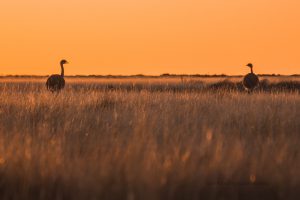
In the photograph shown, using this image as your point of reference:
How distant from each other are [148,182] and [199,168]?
73cm

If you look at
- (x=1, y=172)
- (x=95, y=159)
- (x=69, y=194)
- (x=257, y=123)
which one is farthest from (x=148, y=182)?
(x=257, y=123)

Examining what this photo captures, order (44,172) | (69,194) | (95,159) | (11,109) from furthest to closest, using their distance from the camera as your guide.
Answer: (11,109) → (95,159) → (44,172) → (69,194)

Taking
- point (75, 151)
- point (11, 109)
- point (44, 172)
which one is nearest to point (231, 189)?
point (44, 172)

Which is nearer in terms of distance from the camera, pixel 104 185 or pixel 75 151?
pixel 104 185

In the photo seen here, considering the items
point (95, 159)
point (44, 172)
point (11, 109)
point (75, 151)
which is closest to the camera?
point (44, 172)

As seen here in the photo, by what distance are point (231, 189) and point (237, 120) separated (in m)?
5.07

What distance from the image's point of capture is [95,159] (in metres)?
5.49

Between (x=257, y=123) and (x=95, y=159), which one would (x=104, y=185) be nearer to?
(x=95, y=159)

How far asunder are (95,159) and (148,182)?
1.02m

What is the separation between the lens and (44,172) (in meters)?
5.03

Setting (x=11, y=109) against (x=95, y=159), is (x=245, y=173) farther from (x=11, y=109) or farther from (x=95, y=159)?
(x=11, y=109)

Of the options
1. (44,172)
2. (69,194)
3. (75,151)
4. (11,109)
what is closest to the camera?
(69,194)

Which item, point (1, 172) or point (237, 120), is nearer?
point (1, 172)

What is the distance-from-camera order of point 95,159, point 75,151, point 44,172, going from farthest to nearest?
point 75,151 → point 95,159 → point 44,172
